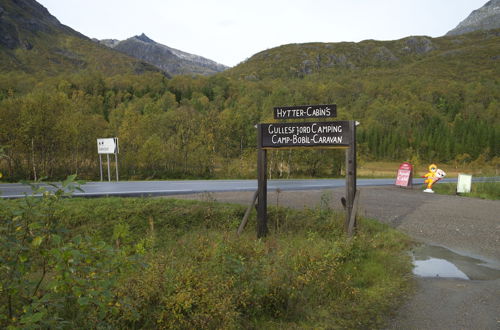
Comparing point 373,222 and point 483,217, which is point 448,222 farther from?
point 373,222

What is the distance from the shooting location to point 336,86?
12675cm

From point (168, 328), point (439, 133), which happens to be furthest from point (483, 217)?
point (439, 133)

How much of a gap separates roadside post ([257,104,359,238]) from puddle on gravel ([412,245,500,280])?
1.46m

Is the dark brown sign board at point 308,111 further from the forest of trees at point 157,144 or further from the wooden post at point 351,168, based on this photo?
the forest of trees at point 157,144

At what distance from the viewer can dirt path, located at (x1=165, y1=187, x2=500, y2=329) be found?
178 inches

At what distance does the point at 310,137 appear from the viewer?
8.30 m

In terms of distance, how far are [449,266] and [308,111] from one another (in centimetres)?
407

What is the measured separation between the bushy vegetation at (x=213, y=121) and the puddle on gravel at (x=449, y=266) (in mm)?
6375

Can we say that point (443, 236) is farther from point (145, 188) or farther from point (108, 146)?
point (108, 146)

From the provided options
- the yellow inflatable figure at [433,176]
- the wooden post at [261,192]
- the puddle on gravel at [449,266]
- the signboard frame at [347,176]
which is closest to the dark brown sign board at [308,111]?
the signboard frame at [347,176]

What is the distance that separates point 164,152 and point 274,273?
25974 mm

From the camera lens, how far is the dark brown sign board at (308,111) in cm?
827

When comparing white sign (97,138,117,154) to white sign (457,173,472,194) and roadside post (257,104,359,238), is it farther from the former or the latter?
white sign (457,173,472,194)

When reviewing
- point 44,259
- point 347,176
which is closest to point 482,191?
point 347,176
